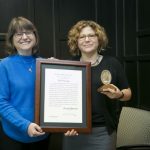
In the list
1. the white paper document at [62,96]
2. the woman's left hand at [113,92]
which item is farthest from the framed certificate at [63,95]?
the woman's left hand at [113,92]

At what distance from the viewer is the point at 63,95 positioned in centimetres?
179

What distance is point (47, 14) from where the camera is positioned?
2.71m

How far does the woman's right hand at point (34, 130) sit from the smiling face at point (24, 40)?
43cm

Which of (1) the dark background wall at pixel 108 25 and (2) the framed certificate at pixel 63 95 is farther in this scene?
(1) the dark background wall at pixel 108 25

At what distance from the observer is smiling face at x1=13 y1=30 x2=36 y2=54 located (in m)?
1.79

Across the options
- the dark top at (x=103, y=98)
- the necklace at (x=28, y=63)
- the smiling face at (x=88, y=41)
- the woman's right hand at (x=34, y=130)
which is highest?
the smiling face at (x=88, y=41)

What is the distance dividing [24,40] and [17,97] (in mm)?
319

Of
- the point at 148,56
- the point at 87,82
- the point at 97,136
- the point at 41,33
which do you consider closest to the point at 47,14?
the point at 41,33

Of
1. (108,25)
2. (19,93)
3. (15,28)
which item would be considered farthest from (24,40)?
(108,25)

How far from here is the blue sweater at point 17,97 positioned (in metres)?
1.70

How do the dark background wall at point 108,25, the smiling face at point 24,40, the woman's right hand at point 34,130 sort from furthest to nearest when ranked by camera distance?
the dark background wall at point 108,25, the smiling face at point 24,40, the woman's right hand at point 34,130

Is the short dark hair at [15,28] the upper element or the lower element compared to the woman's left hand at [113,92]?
upper

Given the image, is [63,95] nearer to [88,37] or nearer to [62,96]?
[62,96]

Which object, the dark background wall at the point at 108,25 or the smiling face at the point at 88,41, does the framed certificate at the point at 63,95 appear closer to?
the smiling face at the point at 88,41
